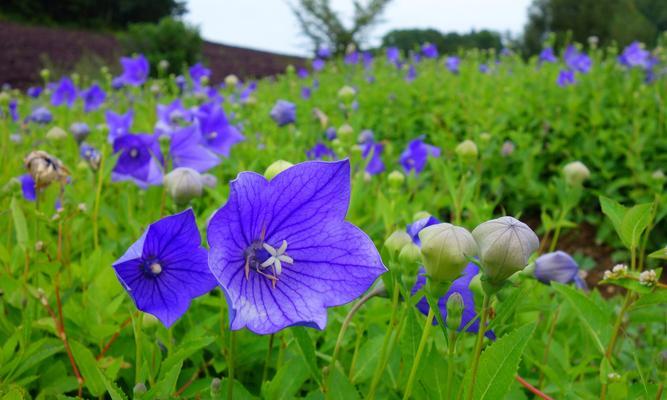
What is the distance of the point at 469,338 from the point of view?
5.58ft

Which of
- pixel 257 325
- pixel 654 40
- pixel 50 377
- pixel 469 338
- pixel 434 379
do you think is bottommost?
pixel 50 377

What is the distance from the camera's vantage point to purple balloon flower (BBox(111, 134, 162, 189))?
2.32 m

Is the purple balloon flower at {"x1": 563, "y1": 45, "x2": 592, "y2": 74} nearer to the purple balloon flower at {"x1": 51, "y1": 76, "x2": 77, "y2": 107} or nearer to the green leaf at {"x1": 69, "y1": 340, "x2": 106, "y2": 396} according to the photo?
the purple balloon flower at {"x1": 51, "y1": 76, "x2": 77, "y2": 107}

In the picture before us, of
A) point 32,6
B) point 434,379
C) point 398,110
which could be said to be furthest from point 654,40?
point 32,6

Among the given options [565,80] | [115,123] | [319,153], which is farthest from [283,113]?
[565,80]

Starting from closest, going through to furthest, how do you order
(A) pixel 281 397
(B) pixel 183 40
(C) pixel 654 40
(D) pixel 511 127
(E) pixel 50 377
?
(A) pixel 281 397 < (E) pixel 50 377 < (D) pixel 511 127 < (B) pixel 183 40 < (C) pixel 654 40

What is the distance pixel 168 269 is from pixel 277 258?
0.65 ft

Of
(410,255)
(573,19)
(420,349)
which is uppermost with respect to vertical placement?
(573,19)

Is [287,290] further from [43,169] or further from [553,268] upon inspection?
[43,169]

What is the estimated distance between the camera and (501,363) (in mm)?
912

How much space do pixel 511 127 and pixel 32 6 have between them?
30132 mm

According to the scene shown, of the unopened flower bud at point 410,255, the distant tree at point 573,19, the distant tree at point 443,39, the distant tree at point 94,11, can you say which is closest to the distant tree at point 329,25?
the distant tree at point 443,39

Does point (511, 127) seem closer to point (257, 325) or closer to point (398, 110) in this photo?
point (398, 110)

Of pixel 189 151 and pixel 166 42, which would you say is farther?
pixel 166 42
